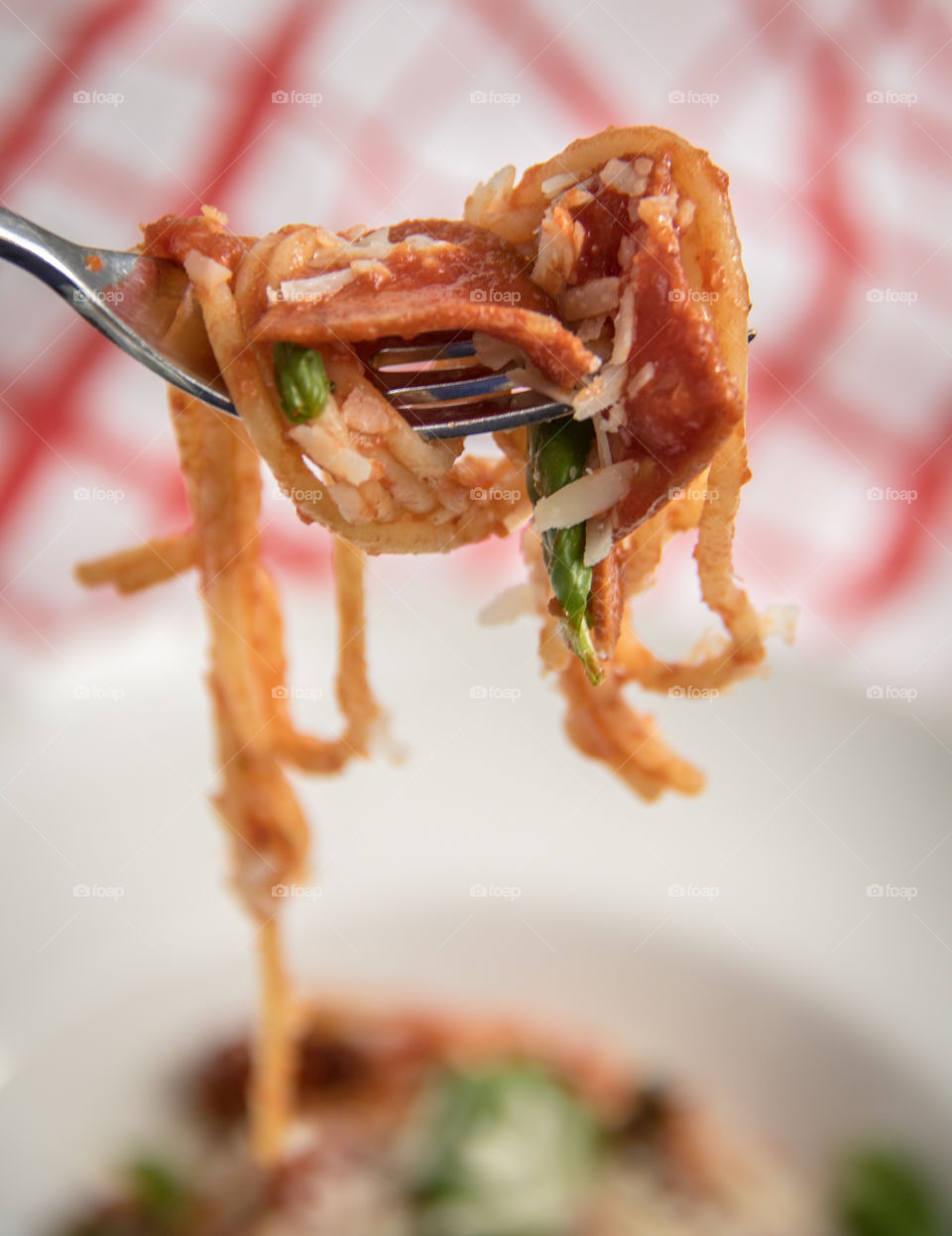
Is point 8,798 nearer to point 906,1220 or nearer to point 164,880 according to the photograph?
point 164,880

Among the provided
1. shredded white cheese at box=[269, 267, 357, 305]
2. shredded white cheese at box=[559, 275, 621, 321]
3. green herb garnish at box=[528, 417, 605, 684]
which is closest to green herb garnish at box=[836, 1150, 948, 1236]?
green herb garnish at box=[528, 417, 605, 684]

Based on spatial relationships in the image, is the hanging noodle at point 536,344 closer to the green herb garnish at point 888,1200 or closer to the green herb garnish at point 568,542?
the green herb garnish at point 568,542

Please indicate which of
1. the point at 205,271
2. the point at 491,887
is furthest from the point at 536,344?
the point at 491,887

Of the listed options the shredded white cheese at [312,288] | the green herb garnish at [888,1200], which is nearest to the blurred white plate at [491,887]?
the green herb garnish at [888,1200]

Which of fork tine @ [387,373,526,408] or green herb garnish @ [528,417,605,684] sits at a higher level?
fork tine @ [387,373,526,408]

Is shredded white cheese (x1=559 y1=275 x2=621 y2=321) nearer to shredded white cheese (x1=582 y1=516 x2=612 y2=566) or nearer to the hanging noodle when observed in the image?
the hanging noodle
